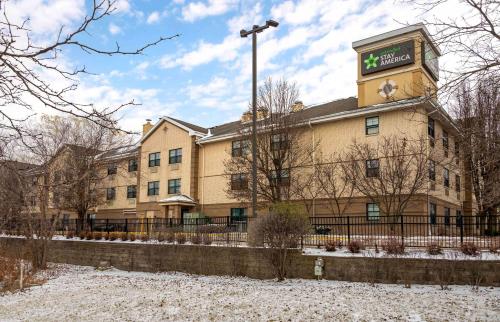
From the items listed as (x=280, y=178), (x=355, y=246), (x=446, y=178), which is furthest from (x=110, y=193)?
(x=355, y=246)

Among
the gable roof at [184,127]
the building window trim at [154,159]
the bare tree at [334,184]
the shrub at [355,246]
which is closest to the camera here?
the shrub at [355,246]

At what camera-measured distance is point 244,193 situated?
2942 centimetres

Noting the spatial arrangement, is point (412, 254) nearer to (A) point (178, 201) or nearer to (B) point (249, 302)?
(B) point (249, 302)

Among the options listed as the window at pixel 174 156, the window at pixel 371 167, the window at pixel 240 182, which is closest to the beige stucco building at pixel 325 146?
the window at pixel 174 156

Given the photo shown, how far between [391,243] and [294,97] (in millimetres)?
Result: 15388

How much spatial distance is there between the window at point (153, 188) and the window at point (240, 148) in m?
9.44

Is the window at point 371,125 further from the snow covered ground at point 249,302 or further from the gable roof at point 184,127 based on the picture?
the snow covered ground at point 249,302

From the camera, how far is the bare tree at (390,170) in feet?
78.4

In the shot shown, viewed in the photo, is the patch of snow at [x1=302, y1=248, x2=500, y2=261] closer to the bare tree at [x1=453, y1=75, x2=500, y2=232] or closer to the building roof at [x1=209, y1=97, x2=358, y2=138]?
the bare tree at [x1=453, y1=75, x2=500, y2=232]

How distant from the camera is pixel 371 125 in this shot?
95.7 feet

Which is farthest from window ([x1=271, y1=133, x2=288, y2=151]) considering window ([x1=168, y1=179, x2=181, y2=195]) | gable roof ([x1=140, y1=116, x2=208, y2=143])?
window ([x1=168, y1=179, x2=181, y2=195])

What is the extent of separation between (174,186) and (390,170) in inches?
825

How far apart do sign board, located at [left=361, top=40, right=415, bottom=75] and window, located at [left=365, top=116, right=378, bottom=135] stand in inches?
128

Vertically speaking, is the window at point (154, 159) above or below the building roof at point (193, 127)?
below
